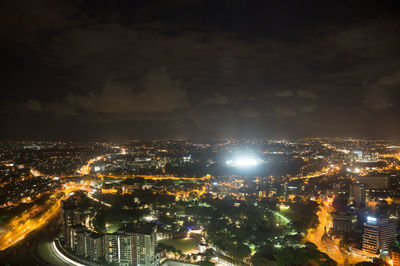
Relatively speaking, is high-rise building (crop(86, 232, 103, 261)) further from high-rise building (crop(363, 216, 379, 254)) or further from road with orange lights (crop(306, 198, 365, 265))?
high-rise building (crop(363, 216, 379, 254))

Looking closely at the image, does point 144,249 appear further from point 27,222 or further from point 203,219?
point 27,222

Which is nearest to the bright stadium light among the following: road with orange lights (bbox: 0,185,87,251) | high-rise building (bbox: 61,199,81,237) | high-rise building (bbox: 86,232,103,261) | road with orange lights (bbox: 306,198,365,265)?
road with orange lights (bbox: 306,198,365,265)

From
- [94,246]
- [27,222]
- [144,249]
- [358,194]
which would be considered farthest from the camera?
[358,194]

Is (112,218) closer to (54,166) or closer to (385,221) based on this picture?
(385,221)

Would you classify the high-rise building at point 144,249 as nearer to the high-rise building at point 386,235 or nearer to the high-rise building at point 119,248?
the high-rise building at point 119,248

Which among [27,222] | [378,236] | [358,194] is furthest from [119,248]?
[358,194]
